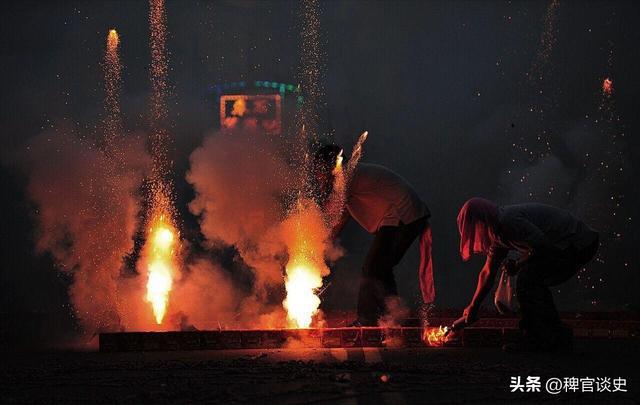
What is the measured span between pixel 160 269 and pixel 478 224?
424 centimetres

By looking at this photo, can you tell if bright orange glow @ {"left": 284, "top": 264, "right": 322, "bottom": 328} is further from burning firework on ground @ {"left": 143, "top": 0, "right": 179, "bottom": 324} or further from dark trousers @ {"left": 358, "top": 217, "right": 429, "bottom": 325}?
burning firework on ground @ {"left": 143, "top": 0, "right": 179, "bottom": 324}

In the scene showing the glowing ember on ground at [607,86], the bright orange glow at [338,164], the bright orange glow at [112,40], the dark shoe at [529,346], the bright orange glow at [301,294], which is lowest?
the dark shoe at [529,346]

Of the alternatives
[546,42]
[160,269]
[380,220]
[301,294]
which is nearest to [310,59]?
[546,42]

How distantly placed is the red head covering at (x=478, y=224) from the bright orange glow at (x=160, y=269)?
13.0 feet

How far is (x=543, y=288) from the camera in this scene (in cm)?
679

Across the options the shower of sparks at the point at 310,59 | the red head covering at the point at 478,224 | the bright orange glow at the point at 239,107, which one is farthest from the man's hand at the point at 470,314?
the bright orange glow at the point at 239,107

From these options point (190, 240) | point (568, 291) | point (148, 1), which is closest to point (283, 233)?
point (190, 240)

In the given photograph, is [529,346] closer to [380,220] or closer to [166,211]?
[380,220]

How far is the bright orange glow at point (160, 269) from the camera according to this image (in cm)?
914

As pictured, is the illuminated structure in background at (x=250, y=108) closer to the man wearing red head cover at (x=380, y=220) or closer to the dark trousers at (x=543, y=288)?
the man wearing red head cover at (x=380, y=220)

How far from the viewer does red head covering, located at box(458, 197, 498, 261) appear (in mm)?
6902

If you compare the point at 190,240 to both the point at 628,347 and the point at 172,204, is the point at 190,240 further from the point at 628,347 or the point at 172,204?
the point at 628,347

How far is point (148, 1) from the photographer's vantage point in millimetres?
13945

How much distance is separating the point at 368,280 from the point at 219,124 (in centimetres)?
687
